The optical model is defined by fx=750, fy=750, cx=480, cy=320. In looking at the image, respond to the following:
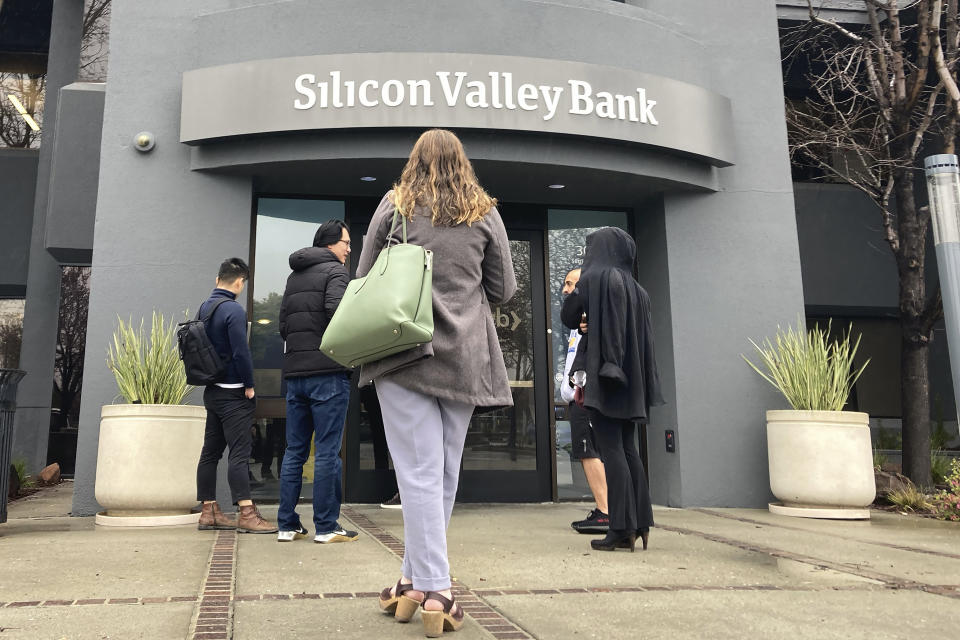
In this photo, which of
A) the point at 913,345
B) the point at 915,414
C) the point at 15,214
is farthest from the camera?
the point at 15,214

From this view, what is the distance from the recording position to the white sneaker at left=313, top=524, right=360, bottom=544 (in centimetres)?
431

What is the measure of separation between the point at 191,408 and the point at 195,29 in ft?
11.3

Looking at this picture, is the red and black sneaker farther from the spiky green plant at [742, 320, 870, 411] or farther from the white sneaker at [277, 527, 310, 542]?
the spiky green plant at [742, 320, 870, 411]

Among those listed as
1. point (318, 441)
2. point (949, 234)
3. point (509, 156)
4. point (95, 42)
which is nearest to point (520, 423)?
point (509, 156)

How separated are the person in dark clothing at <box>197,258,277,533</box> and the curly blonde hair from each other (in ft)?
8.33

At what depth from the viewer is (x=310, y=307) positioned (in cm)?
448

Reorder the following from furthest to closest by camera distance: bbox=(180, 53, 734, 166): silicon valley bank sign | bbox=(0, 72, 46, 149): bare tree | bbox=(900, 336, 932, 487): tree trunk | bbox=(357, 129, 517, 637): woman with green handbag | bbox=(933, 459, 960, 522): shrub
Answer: bbox=(0, 72, 46, 149): bare tree
bbox=(900, 336, 932, 487): tree trunk
bbox=(180, 53, 734, 166): silicon valley bank sign
bbox=(933, 459, 960, 522): shrub
bbox=(357, 129, 517, 637): woman with green handbag

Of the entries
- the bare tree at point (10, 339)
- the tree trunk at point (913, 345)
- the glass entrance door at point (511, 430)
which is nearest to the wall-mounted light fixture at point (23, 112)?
the bare tree at point (10, 339)

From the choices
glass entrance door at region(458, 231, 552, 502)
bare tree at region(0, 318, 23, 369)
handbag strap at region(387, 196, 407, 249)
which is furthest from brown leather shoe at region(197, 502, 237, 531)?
bare tree at region(0, 318, 23, 369)

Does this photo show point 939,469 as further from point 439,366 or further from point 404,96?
point 439,366

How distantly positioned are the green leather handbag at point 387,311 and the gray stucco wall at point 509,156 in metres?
4.15

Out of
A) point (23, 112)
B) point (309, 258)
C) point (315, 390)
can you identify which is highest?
point (23, 112)

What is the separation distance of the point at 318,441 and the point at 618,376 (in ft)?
5.76

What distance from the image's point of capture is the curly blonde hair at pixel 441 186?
2.72 meters
